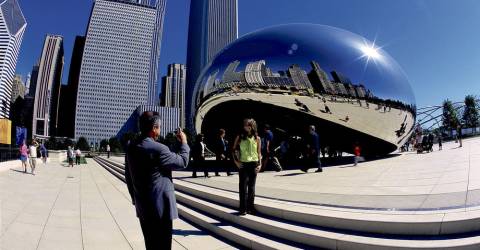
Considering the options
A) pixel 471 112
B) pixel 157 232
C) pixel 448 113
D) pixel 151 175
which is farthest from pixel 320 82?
pixel 471 112

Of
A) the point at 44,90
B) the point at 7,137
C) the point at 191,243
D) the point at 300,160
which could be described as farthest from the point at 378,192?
the point at 44,90

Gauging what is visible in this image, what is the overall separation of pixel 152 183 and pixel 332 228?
8.90 ft

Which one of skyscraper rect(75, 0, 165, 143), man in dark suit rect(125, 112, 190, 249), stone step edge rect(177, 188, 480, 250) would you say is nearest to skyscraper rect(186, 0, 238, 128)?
skyscraper rect(75, 0, 165, 143)

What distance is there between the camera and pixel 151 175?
9.82 feet

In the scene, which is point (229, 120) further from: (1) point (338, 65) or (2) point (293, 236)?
(2) point (293, 236)

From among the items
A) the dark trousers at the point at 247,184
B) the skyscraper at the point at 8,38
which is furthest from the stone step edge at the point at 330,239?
the skyscraper at the point at 8,38

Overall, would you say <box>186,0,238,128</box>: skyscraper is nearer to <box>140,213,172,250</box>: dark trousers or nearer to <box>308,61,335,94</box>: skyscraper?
<box>308,61,335,94</box>: skyscraper

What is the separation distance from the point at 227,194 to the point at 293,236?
8.98ft

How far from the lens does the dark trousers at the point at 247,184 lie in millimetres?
5312

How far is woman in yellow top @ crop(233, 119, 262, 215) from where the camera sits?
210 inches

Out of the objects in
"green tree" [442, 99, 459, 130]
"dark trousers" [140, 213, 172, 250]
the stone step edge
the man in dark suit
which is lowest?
the stone step edge

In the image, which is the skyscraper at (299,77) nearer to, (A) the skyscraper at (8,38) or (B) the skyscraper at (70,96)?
(A) the skyscraper at (8,38)

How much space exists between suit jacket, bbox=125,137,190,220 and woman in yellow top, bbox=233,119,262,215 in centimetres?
240

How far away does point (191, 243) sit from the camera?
16.4ft
